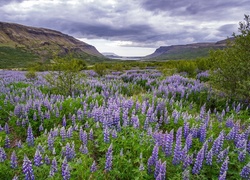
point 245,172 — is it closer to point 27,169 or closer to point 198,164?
point 198,164

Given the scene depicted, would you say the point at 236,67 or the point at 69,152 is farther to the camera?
the point at 236,67

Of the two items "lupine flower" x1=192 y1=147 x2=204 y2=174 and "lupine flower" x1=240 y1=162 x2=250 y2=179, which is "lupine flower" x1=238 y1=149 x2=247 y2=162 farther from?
"lupine flower" x1=192 y1=147 x2=204 y2=174

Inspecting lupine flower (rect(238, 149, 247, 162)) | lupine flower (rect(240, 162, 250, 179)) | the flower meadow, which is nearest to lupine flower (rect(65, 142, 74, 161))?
the flower meadow

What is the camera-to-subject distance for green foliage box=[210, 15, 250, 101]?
30.2 ft

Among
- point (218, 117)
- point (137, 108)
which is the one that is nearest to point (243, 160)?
point (218, 117)

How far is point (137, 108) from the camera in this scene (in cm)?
692

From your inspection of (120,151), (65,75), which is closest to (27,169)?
Answer: (120,151)

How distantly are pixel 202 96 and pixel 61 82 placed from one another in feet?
22.1

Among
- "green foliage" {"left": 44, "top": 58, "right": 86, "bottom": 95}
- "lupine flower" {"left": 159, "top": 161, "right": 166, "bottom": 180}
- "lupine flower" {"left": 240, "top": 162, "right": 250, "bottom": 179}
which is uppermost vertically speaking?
"green foliage" {"left": 44, "top": 58, "right": 86, "bottom": 95}

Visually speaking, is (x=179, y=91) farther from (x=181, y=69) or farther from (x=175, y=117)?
(x=181, y=69)

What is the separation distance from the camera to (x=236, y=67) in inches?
368

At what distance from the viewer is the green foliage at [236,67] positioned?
362 inches

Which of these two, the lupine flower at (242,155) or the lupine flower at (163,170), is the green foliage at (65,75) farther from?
the lupine flower at (242,155)

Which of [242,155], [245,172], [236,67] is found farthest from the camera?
[236,67]
